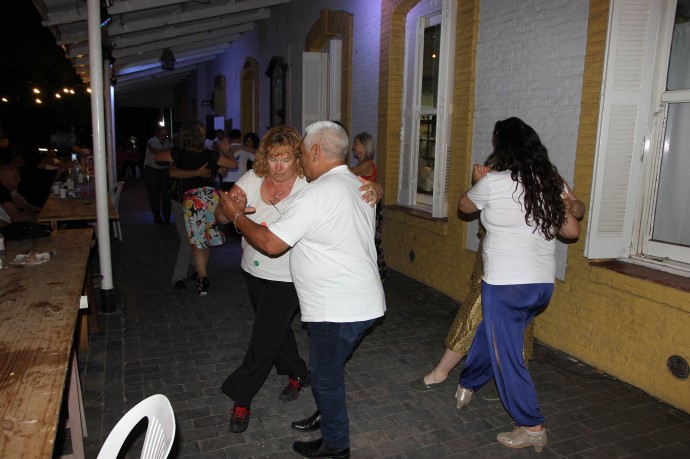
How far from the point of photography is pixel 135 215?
1163 centimetres

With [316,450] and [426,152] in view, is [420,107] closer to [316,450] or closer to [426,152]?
[426,152]

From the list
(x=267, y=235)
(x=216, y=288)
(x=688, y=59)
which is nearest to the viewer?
(x=267, y=235)

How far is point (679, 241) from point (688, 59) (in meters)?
1.32

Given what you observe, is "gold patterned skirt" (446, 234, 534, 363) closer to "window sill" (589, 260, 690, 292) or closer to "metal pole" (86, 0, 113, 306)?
"window sill" (589, 260, 690, 292)

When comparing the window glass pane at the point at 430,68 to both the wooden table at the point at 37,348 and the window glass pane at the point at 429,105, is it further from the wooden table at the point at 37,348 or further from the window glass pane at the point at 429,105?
Result: the wooden table at the point at 37,348

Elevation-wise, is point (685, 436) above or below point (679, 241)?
below

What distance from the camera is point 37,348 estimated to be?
2.07 m

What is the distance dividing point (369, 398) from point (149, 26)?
9.10 m

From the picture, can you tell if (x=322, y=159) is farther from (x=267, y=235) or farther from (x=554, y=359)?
(x=554, y=359)

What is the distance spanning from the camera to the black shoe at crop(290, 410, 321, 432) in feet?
10.6

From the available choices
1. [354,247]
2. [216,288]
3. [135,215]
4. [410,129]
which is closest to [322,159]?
[354,247]

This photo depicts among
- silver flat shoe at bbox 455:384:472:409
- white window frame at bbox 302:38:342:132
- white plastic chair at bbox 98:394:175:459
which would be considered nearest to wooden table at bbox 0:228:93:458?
white plastic chair at bbox 98:394:175:459

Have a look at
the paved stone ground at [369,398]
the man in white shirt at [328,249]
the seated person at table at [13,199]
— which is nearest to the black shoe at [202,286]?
the paved stone ground at [369,398]

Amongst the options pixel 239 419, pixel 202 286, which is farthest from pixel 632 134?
pixel 202 286
